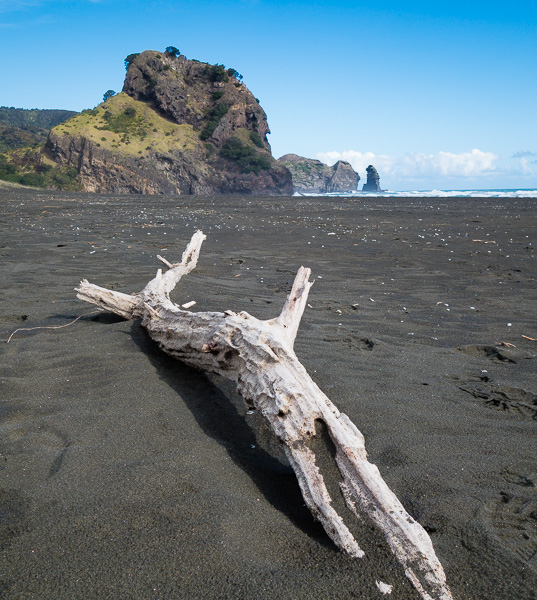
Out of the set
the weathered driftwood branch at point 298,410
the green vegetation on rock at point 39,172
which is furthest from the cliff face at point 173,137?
the weathered driftwood branch at point 298,410

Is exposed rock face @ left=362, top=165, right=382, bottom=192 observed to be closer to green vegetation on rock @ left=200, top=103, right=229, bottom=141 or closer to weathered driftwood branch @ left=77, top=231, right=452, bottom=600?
green vegetation on rock @ left=200, top=103, right=229, bottom=141

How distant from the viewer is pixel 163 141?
303ft

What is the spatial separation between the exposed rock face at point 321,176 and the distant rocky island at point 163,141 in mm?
58569

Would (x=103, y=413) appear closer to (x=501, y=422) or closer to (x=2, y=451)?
(x=2, y=451)

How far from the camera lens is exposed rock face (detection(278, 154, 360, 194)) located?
170 metres

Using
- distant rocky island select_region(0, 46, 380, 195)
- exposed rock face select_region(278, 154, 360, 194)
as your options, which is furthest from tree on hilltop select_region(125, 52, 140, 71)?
exposed rock face select_region(278, 154, 360, 194)

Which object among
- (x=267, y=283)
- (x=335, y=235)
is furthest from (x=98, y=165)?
(x=267, y=283)

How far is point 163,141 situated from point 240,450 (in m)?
98.0

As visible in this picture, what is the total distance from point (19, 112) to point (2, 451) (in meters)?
211

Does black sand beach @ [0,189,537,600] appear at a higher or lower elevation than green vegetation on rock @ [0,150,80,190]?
lower

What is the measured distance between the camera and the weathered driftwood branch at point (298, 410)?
184 cm

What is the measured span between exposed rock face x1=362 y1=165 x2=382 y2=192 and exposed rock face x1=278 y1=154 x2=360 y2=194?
495 inches

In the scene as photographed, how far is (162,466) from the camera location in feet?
8.14

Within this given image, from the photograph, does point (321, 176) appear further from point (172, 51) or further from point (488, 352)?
point (488, 352)
